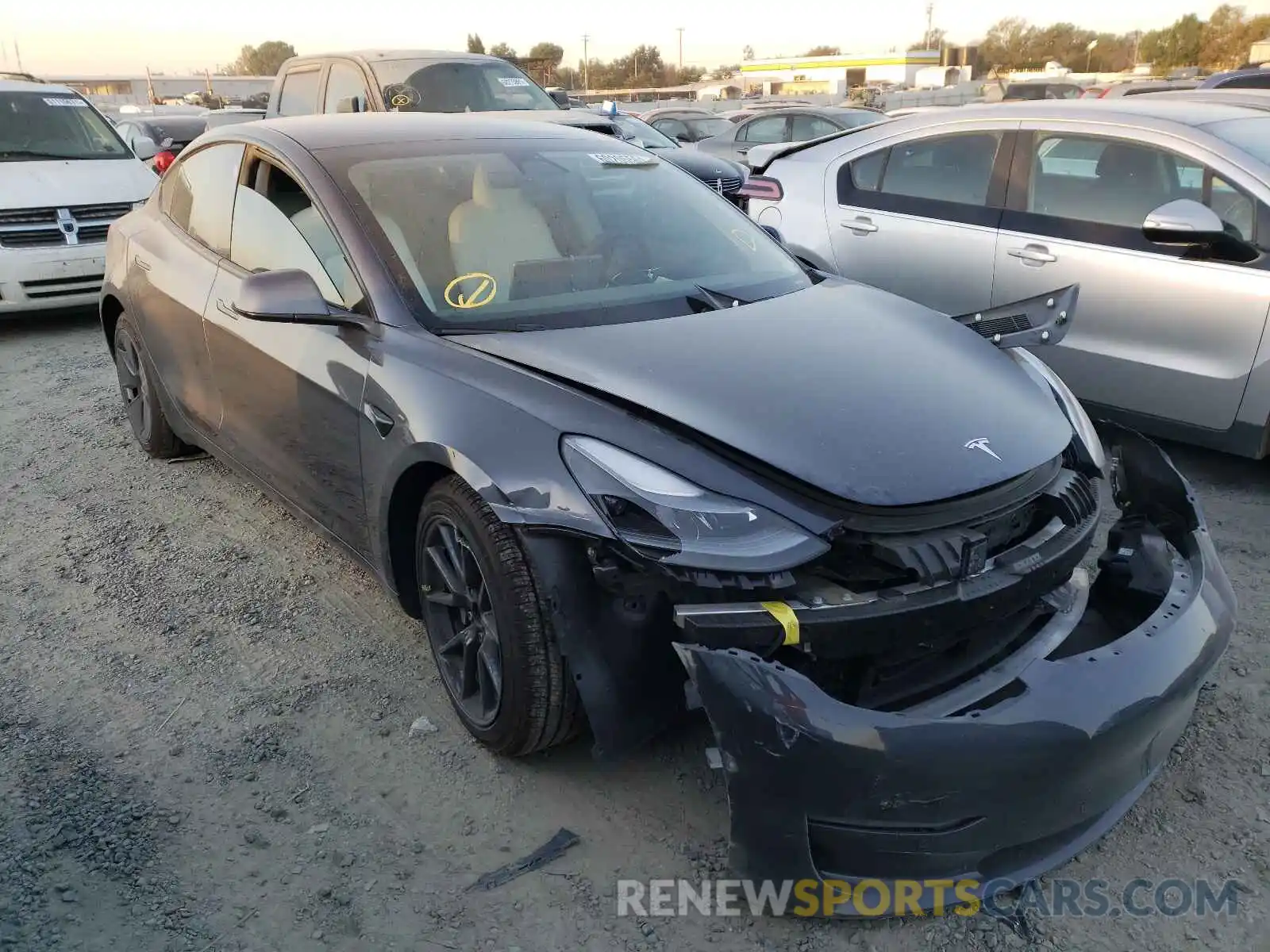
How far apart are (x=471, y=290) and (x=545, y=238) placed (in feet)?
1.24

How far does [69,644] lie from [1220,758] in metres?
3.53

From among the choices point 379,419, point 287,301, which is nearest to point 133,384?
point 287,301

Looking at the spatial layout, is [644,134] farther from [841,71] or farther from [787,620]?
[841,71]

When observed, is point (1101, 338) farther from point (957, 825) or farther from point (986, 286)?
point (957, 825)

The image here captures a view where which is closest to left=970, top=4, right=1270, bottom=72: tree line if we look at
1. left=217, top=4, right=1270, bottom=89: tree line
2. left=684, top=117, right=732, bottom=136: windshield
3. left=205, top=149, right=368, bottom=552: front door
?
left=217, top=4, right=1270, bottom=89: tree line

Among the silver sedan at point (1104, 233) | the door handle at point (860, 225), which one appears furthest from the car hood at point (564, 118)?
the door handle at point (860, 225)

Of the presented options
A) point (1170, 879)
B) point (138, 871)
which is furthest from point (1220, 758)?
point (138, 871)

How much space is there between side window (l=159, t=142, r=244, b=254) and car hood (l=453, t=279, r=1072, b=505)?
5.13 ft

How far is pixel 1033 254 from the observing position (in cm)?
477

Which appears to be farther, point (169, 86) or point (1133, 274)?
point (169, 86)

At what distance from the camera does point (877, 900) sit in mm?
2092

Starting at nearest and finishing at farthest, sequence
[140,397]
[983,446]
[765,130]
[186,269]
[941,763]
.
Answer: [941,763], [983,446], [186,269], [140,397], [765,130]

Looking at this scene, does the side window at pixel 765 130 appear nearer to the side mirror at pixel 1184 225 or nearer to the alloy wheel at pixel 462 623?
the side mirror at pixel 1184 225

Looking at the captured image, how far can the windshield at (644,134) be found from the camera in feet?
36.1
